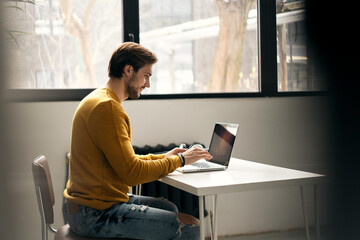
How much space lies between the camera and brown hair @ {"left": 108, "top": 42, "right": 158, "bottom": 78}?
1564 millimetres

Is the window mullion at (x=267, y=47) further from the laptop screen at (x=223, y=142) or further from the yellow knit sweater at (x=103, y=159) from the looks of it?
the yellow knit sweater at (x=103, y=159)

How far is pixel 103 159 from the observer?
4.79ft

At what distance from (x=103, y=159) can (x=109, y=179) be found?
0.07 metres

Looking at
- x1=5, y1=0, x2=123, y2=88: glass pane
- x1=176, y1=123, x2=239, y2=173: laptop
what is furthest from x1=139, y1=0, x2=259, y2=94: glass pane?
x1=176, y1=123, x2=239, y2=173: laptop

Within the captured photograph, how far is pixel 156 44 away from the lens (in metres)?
2.69

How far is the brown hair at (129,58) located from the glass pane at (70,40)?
955 millimetres

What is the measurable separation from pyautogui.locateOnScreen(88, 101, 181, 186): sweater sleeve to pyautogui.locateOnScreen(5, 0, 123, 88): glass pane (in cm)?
109

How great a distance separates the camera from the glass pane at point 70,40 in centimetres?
240

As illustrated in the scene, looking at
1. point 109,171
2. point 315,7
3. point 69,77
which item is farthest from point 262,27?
point 315,7

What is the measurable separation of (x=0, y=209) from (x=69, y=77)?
2.29m

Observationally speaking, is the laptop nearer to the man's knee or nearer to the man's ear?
the man's knee

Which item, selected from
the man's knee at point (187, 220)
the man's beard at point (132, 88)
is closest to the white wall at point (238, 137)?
the man's beard at point (132, 88)

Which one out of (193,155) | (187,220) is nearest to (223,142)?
(193,155)

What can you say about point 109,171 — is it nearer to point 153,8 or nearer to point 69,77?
point 69,77
